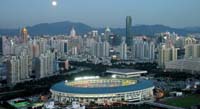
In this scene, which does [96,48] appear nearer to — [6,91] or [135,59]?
[135,59]

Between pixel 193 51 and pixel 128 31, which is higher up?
pixel 128 31

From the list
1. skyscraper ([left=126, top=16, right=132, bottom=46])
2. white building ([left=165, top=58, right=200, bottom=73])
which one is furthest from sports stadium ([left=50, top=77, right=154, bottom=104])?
skyscraper ([left=126, top=16, right=132, bottom=46])

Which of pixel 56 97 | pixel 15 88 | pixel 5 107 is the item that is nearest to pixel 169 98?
pixel 56 97

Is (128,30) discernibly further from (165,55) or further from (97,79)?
(97,79)

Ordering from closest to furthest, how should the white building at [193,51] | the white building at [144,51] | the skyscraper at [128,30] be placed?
the white building at [193,51]
the white building at [144,51]
the skyscraper at [128,30]

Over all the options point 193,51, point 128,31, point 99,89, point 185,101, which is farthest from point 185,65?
point 128,31

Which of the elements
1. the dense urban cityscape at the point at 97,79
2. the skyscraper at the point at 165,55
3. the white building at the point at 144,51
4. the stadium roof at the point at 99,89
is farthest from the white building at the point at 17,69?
the white building at the point at 144,51

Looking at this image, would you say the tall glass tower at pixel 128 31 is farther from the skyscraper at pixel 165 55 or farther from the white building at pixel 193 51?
the skyscraper at pixel 165 55
